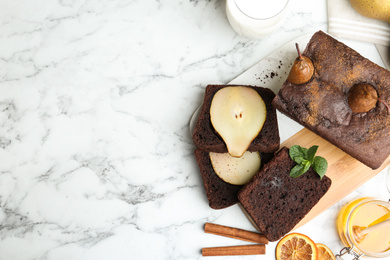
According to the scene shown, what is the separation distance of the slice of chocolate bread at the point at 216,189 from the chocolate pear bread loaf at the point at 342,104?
45 cm

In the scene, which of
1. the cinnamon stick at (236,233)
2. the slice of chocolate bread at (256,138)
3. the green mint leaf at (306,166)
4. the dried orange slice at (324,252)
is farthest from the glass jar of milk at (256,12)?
the dried orange slice at (324,252)

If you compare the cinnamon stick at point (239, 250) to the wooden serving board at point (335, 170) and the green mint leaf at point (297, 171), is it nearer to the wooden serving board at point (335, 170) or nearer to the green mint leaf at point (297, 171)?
the wooden serving board at point (335, 170)

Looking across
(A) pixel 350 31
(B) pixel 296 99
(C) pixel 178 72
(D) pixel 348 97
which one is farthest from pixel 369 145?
(C) pixel 178 72

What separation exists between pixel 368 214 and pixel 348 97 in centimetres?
64

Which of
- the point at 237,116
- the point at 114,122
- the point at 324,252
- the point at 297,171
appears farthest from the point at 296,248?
the point at 114,122

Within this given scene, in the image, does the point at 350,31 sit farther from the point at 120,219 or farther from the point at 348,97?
the point at 120,219

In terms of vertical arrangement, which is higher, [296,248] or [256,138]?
[256,138]

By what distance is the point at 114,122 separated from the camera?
78.4 inches

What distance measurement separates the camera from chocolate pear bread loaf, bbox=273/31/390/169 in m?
1.74

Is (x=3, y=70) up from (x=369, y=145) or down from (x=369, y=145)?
up

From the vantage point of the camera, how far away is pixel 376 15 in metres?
1.94

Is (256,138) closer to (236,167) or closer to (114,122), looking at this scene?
(236,167)

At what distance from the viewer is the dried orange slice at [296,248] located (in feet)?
6.23

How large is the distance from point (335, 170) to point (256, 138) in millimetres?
452
